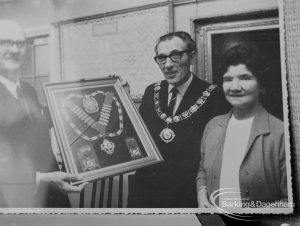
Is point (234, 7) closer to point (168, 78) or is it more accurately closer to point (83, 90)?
point (168, 78)

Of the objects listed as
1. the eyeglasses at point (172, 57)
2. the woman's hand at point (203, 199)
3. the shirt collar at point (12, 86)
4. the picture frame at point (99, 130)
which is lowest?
the woman's hand at point (203, 199)

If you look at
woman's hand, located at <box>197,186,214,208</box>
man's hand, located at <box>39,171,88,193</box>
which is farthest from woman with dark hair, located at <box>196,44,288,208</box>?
man's hand, located at <box>39,171,88,193</box>

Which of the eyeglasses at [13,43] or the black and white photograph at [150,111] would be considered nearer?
the black and white photograph at [150,111]

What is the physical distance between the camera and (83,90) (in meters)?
1.42

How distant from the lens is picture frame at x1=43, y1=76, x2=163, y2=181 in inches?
54.7

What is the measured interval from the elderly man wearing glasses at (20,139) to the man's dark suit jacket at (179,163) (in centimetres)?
38

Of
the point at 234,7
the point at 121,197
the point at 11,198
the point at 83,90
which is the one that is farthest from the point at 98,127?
the point at 234,7

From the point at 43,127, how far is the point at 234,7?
0.90 meters

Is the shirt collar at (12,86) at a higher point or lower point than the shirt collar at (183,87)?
higher

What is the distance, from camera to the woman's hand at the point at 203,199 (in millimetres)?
1323

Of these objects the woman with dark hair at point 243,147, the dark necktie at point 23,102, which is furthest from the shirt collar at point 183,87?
the dark necktie at point 23,102

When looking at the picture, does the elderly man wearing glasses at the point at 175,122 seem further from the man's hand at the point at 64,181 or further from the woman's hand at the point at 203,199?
the man's hand at the point at 64,181

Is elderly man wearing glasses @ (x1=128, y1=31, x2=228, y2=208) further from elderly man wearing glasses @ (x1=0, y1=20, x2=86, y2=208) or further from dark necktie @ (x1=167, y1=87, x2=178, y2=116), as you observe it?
elderly man wearing glasses @ (x1=0, y1=20, x2=86, y2=208)

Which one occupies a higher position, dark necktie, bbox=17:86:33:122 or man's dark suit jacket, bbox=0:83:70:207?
dark necktie, bbox=17:86:33:122
